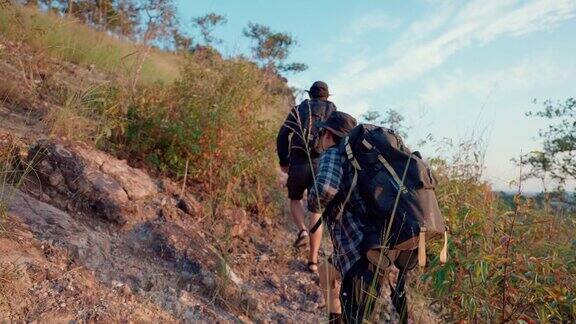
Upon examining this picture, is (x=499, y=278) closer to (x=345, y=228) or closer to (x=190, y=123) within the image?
(x=345, y=228)

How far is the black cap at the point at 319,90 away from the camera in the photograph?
15.1 feet

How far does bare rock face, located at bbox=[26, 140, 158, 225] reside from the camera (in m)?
3.49

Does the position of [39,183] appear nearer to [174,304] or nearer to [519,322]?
[174,304]

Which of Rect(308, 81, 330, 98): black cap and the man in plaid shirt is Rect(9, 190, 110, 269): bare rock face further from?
Rect(308, 81, 330, 98): black cap

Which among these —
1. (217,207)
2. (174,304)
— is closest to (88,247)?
(174,304)

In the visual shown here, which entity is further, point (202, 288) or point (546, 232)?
point (546, 232)

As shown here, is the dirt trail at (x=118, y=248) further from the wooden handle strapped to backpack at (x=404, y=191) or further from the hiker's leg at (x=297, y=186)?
the wooden handle strapped to backpack at (x=404, y=191)

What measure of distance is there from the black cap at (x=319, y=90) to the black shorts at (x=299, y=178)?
0.67 m

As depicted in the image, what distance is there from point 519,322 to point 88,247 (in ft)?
7.99

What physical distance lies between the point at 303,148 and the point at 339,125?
1130 mm

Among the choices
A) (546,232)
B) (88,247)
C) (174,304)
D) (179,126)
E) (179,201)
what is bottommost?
(174,304)

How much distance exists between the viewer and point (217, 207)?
4.60m

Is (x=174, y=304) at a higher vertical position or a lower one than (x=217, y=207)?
lower

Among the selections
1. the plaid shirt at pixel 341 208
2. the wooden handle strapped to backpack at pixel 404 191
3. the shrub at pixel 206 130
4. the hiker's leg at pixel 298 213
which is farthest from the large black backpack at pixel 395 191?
the shrub at pixel 206 130
